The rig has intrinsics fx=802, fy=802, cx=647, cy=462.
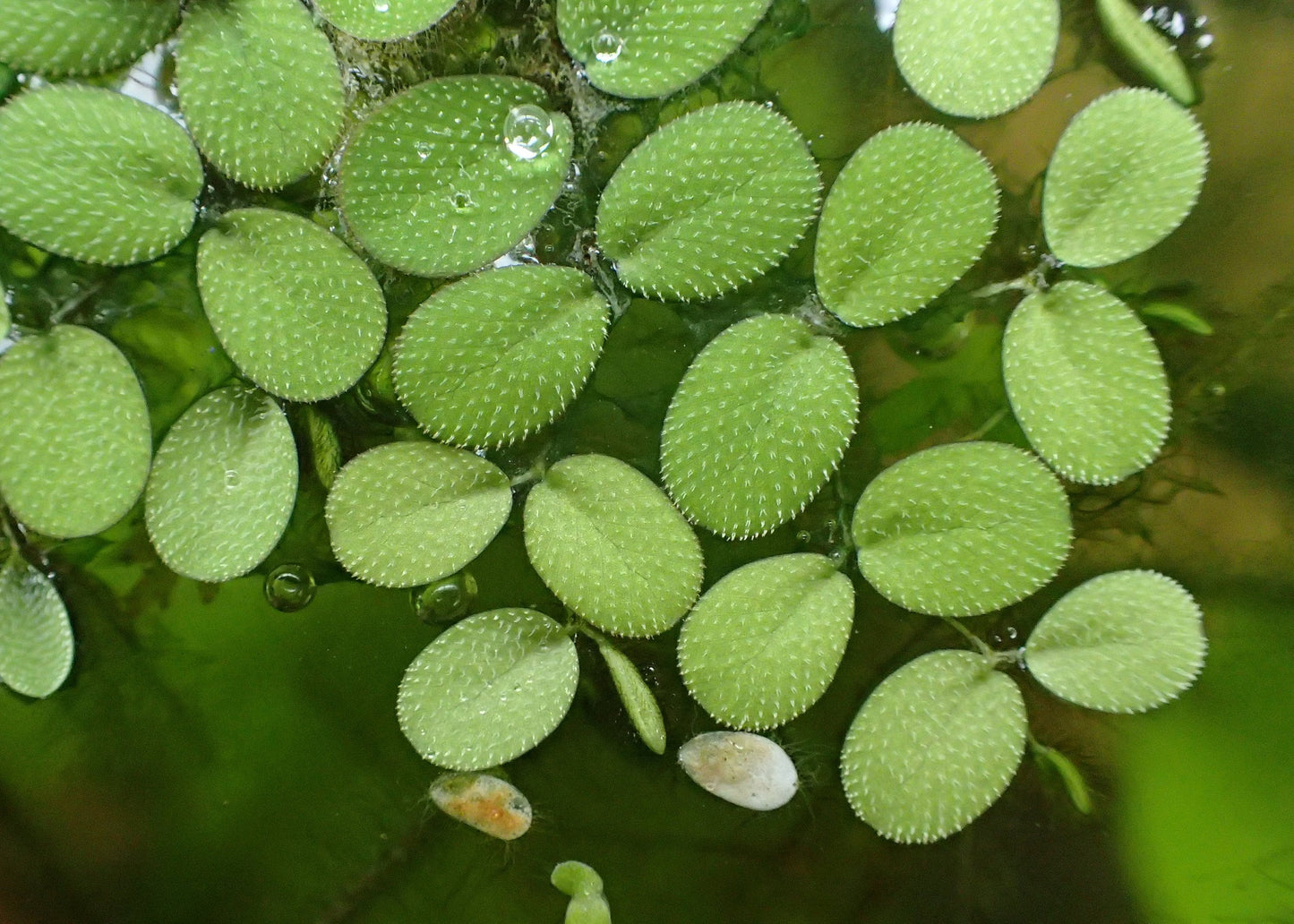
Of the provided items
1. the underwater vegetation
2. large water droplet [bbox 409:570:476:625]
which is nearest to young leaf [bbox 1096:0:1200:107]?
the underwater vegetation

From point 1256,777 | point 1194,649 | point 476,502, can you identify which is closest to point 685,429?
point 476,502

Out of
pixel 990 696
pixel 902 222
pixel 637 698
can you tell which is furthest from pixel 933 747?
pixel 902 222

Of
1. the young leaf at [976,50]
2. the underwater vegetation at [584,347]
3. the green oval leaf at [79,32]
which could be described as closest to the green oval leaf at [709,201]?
the underwater vegetation at [584,347]

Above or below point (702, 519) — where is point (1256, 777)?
below

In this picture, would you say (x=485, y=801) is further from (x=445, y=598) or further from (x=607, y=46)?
(x=607, y=46)

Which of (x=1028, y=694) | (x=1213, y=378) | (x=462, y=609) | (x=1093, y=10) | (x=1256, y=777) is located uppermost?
(x=1093, y=10)

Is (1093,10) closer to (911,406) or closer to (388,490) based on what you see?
(911,406)

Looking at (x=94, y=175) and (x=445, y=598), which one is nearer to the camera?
(x=94, y=175)
